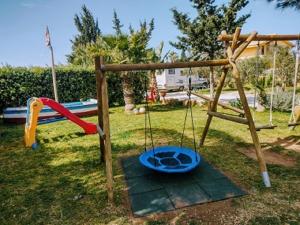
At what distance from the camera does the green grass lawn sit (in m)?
2.95

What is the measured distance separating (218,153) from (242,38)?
2.44 metres

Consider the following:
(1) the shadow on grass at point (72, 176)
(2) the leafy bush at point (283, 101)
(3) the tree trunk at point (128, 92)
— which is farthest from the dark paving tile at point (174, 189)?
(2) the leafy bush at point (283, 101)

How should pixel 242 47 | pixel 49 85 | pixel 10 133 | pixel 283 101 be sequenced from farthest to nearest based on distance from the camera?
pixel 49 85 < pixel 283 101 < pixel 10 133 < pixel 242 47

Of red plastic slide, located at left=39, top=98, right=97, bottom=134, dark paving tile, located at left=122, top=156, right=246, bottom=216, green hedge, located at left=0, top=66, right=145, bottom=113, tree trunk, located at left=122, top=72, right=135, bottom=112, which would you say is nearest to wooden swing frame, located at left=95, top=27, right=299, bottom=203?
dark paving tile, located at left=122, top=156, right=246, bottom=216

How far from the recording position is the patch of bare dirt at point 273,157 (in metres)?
4.49

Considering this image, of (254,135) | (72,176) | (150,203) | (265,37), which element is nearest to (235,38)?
(265,37)

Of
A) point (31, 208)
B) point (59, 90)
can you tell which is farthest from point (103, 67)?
point (59, 90)

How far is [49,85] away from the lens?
1203cm

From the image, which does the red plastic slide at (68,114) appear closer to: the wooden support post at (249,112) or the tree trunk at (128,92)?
the tree trunk at (128,92)

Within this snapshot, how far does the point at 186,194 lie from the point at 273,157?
2.48 meters

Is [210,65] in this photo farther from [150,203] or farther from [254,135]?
[150,203]

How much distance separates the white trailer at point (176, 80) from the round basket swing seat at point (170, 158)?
867 inches

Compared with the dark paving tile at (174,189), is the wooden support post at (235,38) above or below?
above

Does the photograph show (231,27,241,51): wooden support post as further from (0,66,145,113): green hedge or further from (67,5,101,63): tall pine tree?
(67,5,101,63): tall pine tree
